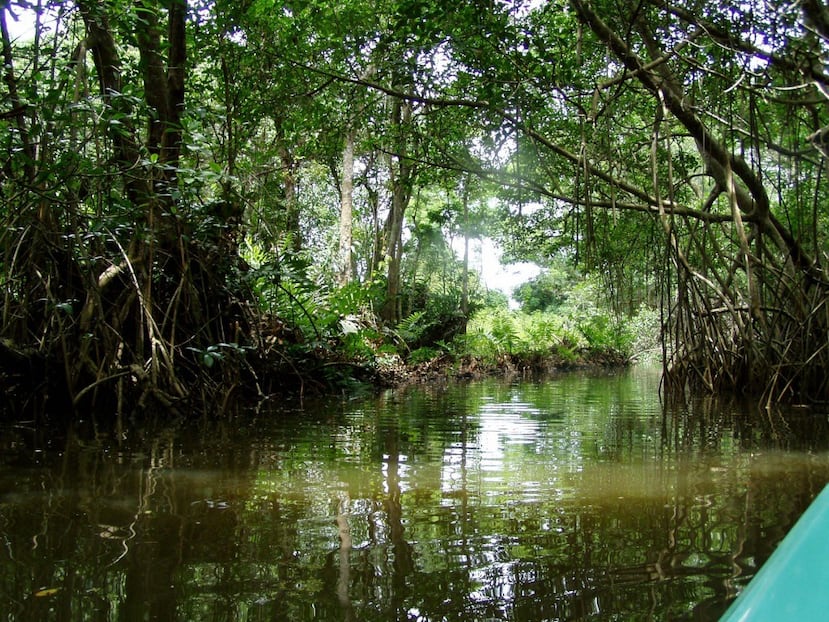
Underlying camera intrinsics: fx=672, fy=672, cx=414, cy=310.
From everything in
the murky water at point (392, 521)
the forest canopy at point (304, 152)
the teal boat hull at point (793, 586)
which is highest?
the forest canopy at point (304, 152)

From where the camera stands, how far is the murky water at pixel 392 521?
1419 millimetres

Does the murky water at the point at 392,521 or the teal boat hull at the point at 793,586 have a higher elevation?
the teal boat hull at the point at 793,586

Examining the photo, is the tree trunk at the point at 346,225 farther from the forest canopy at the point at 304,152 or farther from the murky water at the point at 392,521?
the murky water at the point at 392,521

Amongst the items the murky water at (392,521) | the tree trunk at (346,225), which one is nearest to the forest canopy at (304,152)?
the murky water at (392,521)

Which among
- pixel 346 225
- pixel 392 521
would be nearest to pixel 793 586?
pixel 392 521

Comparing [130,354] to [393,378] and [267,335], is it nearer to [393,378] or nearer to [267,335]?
[267,335]

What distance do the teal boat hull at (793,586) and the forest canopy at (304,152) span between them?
11.4ft

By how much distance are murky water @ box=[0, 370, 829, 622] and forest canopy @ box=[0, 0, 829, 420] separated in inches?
43.2

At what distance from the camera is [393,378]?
8.55 metres

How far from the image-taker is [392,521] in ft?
6.67

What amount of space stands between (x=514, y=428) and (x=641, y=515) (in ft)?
6.86

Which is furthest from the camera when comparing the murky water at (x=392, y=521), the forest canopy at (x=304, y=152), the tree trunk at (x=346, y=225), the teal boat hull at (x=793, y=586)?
the tree trunk at (x=346, y=225)

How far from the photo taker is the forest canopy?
14.3ft

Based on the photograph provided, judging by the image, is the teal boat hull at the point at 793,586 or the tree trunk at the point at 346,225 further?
the tree trunk at the point at 346,225
